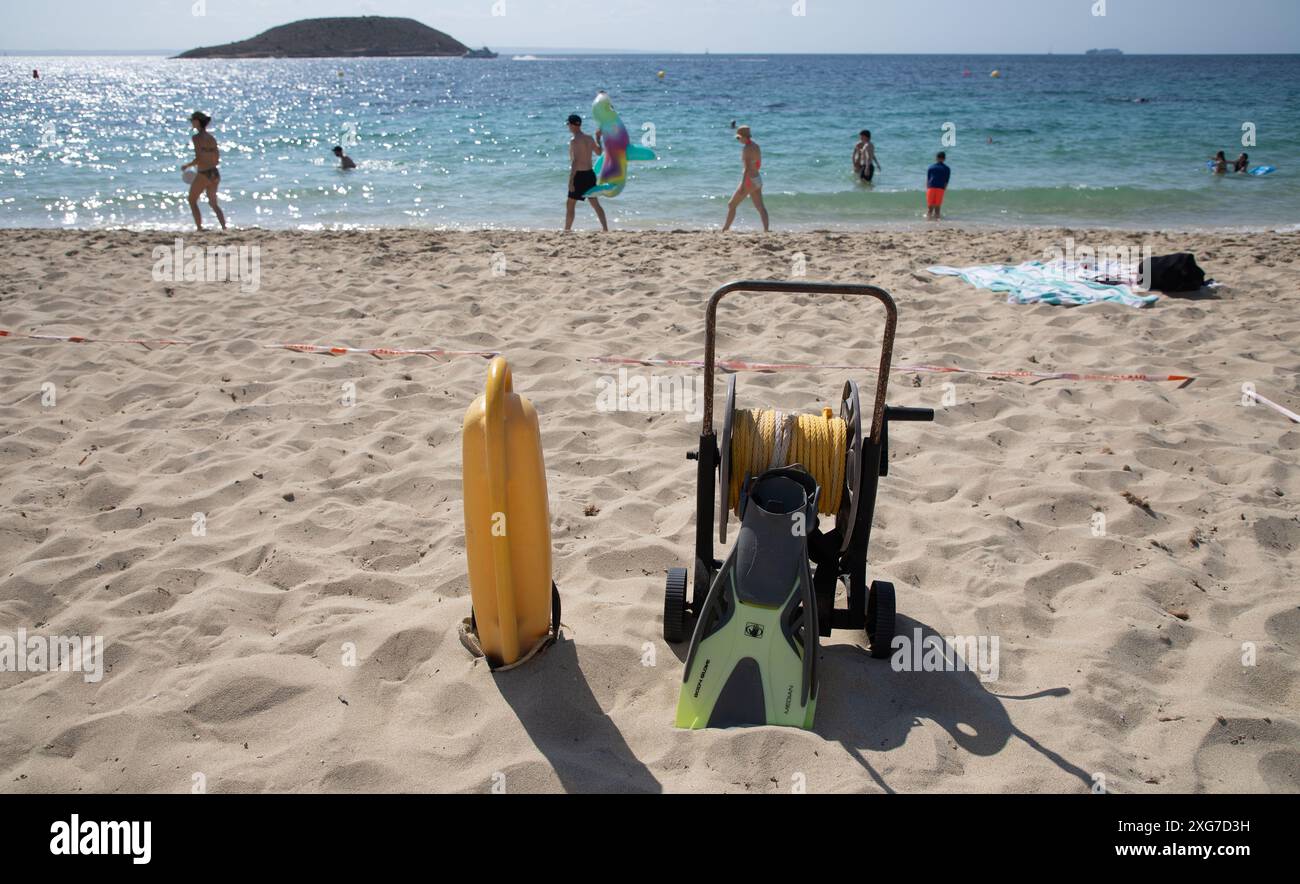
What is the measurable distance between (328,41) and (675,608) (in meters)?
150

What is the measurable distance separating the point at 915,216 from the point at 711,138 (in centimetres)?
1166

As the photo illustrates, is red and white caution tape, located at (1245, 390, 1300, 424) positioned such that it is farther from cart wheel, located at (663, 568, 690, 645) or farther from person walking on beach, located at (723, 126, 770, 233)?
person walking on beach, located at (723, 126, 770, 233)

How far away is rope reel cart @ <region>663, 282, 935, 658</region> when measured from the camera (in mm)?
2871

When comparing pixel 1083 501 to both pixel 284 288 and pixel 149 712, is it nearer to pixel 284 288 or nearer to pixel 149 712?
pixel 149 712

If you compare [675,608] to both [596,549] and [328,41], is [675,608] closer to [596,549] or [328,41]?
[596,549]

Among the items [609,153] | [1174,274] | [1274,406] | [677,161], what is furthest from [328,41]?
[1274,406]

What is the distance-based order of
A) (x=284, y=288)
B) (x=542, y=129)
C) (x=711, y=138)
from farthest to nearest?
(x=542, y=129) → (x=711, y=138) → (x=284, y=288)

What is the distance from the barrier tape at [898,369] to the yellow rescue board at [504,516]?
292 cm

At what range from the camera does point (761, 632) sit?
2.69 metres

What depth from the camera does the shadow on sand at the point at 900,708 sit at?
258 cm

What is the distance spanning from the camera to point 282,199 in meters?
15.5

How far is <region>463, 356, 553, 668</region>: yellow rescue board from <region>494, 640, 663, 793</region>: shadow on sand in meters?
0.12

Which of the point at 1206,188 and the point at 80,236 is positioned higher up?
the point at 1206,188
